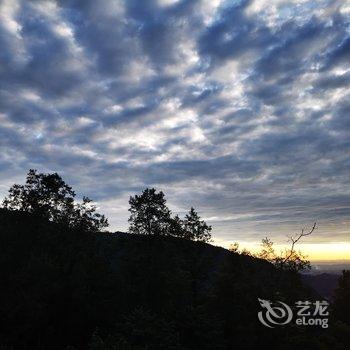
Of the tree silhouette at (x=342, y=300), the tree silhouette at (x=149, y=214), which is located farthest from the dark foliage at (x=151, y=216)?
the tree silhouette at (x=342, y=300)

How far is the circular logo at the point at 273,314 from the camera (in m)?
45.4

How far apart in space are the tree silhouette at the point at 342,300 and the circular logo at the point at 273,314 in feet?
72.6

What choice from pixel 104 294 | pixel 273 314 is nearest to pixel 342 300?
pixel 273 314

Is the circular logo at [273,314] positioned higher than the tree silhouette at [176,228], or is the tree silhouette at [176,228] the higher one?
the tree silhouette at [176,228]

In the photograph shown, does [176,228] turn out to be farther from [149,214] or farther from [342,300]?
[342,300]

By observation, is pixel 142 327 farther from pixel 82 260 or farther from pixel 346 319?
pixel 346 319

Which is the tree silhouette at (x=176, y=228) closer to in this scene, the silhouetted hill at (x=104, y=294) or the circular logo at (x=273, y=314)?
the silhouetted hill at (x=104, y=294)

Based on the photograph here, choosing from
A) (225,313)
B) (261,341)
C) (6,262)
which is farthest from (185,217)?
(6,262)

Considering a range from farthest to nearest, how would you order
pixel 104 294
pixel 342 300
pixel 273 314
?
pixel 342 300, pixel 273 314, pixel 104 294

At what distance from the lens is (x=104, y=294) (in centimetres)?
4353

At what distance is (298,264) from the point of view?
5528 cm

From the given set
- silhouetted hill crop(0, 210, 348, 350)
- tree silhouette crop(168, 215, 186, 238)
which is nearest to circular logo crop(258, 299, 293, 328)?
silhouetted hill crop(0, 210, 348, 350)

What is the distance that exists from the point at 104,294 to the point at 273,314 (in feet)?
65.3

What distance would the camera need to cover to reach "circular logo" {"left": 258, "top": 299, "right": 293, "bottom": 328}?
45.4 meters
